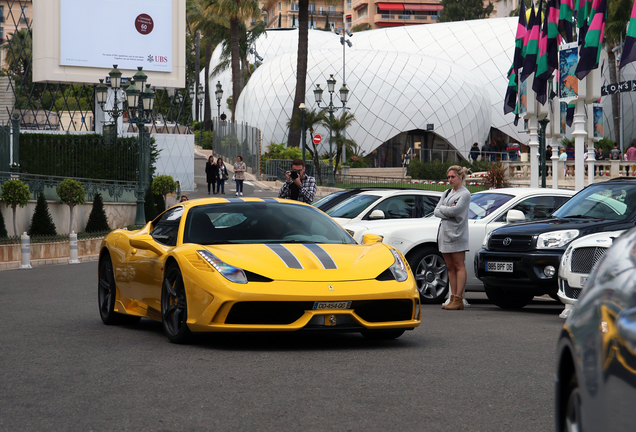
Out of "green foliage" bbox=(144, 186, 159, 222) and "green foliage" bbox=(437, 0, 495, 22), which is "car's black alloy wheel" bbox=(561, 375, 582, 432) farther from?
"green foliage" bbox=(437, 0, 495, 22)

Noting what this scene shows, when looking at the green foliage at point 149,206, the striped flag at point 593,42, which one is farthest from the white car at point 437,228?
the green foliage at point 149,206

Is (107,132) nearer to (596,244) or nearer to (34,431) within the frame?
(596,244)

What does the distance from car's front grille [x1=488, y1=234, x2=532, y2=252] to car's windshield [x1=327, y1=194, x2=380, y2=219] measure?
9.30ft

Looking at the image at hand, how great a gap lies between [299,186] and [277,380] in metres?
9.37

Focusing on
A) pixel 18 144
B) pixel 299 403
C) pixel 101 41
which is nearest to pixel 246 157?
pixel 101 41

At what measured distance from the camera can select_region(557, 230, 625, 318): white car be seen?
9.15 m

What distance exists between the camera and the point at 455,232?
1095 centimetres

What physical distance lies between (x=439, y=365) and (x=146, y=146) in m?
27.7

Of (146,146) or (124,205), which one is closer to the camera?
(124,205)

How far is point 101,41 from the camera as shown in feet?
146

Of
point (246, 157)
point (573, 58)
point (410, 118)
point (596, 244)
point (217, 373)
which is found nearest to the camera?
point (217, 373)

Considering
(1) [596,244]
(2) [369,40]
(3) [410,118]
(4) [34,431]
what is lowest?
(4) [34,431]

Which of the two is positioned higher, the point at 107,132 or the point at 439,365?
the point at 107,132

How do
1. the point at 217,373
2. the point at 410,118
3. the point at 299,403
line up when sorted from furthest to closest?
the point at 410,118
the point at 217,373
the point at 299,403
